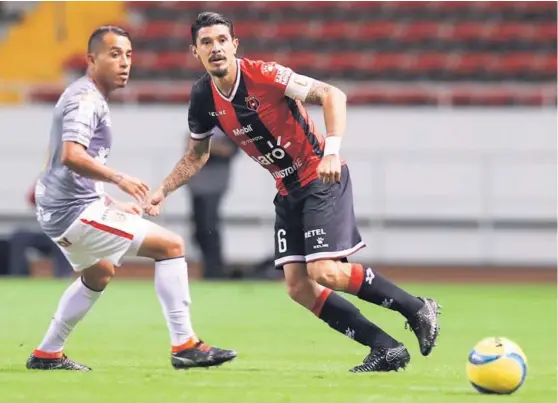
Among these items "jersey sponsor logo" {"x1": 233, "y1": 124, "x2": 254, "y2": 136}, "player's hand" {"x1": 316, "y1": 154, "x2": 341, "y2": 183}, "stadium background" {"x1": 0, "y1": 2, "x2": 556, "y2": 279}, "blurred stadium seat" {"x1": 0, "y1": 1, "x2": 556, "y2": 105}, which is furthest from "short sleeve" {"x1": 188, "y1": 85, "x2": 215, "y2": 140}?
"blurred stadium seat" {"x1": 0, "y1": 1, "x2": 556, "y2": 105}

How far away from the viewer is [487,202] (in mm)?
18531

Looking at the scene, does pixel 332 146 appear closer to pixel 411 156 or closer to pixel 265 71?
pixel 265 71

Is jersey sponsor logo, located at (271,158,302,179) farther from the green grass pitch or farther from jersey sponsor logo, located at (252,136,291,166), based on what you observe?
the green grass pitch

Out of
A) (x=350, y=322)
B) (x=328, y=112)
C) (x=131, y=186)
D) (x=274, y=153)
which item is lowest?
(x=350, y=322)

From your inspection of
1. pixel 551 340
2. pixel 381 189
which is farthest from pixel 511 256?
pixel 551 340

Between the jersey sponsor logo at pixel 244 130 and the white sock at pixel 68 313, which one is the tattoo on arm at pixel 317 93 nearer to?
the jersey sponsor logo at pixel 244 130

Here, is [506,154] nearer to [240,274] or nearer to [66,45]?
[240,274]

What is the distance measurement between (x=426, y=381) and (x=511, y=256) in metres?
12.1

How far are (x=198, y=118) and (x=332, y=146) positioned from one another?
3.52 feet

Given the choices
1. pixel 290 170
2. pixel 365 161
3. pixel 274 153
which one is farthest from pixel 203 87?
pixel 365 161

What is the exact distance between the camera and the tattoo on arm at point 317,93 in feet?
22.1

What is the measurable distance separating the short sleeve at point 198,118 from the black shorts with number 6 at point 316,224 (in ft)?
1.94

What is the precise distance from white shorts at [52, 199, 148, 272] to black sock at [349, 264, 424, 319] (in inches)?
47.8

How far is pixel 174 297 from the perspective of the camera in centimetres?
706
